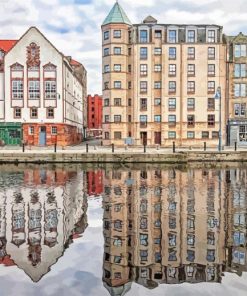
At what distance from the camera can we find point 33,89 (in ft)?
206

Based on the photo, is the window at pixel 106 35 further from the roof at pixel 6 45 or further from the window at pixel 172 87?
the roof at pixel 6 45

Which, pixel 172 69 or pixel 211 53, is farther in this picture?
pixel 172 69

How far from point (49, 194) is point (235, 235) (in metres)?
11.2

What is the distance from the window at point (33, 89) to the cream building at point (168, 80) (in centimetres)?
1174

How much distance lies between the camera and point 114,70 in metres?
67.9

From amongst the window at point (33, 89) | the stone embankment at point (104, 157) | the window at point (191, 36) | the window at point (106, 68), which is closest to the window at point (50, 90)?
the window at point (33, 89)

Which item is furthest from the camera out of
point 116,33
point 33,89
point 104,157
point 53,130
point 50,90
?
point 116,33

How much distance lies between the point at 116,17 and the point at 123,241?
6023cm

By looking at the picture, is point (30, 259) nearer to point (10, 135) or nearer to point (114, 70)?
point (10, 135)

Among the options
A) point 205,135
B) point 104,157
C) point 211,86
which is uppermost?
point 211,86

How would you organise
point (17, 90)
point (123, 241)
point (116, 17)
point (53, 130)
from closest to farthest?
1. point (123, 241)
2. point (17, 90)
3. point (53, 130)
4. point (116, 17)

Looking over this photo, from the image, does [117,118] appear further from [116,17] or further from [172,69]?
[116,17]

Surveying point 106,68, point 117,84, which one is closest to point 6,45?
point 106,68

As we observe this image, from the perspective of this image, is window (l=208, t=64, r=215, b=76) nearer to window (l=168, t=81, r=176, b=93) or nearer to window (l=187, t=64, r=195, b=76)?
window (l=187, t=64, r=195, b=76)
